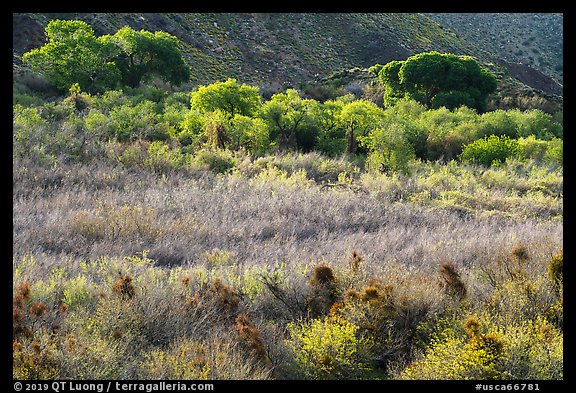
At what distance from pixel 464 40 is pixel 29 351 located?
203 feet

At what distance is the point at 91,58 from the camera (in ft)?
84.5

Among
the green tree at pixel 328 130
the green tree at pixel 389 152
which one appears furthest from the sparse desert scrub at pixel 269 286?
the green tree at pixel 328 130

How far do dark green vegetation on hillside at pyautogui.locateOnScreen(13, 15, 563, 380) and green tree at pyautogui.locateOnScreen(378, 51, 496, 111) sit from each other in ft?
50.0

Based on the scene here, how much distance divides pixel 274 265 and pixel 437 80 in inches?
1010

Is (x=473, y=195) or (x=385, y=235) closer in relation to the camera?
(x=385, y=235)

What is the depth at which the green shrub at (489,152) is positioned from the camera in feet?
51.9

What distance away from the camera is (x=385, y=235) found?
7145mm

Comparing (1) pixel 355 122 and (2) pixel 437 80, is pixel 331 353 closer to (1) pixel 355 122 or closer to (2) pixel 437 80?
(1) pixel 355 122

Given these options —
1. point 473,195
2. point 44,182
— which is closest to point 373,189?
point 473,195

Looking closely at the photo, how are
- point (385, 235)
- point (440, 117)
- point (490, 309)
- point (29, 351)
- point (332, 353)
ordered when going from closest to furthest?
point (29, 351) → point (332, 353) → point (490, 309) → point (385, 235) → point (440, 117)

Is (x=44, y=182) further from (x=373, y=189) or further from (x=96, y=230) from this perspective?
(x=373, y=189)

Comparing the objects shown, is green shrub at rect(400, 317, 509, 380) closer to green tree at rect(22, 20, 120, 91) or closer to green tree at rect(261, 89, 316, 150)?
green tree at rect(261, 89, 316, 150)

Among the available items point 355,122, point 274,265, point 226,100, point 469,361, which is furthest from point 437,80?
point 469,361

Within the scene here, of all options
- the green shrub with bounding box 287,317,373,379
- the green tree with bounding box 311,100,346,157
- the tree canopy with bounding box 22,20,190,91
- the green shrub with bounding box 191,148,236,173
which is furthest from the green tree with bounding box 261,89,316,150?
the tree canopy with bounding box 22,20,190,91
